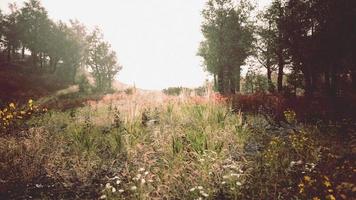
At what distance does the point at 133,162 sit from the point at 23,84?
128ft

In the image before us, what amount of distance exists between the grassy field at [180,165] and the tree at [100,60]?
42.8 m

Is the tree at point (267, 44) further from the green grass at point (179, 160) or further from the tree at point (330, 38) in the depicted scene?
the green grass at point (179, 160)

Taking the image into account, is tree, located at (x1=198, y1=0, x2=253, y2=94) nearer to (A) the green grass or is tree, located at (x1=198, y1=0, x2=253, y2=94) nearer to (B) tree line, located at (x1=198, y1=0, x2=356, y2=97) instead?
(B) tree line, located at (x1=198, y1=0, x2=356, y2=97)

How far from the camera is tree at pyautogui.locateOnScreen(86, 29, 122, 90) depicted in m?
49.2

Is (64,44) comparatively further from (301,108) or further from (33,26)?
(301,108)

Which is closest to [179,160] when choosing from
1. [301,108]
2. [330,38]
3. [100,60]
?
[301,108]

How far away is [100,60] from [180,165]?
46.4 m

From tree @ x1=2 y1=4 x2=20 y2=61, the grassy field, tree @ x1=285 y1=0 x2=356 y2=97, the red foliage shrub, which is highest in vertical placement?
tree @ x1=2 y1=4 x2=20 y2=61

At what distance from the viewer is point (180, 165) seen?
511 centimetres

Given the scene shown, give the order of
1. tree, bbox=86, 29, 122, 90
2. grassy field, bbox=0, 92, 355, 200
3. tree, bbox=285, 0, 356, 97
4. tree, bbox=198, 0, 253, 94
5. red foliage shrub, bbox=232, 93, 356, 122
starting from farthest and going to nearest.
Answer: tree, bbox=86, 29, 122, 90
tree, bbox=198, 0, 253, 94
tree, bbox=285, 0, 356, 97
red foliage shrub, bbox=232, 93, 356, 122
grassy field, bbox=0, 92, 355, 200

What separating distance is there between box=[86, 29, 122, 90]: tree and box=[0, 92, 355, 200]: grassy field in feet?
140

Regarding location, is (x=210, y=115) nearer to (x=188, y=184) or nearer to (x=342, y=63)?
(x=188, y=184)

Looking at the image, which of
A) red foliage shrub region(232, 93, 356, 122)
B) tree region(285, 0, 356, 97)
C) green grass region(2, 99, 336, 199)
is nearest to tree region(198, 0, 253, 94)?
tree region(285, 0, 356, 97)

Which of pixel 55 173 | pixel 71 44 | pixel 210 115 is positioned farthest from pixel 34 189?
pixel 71 44
